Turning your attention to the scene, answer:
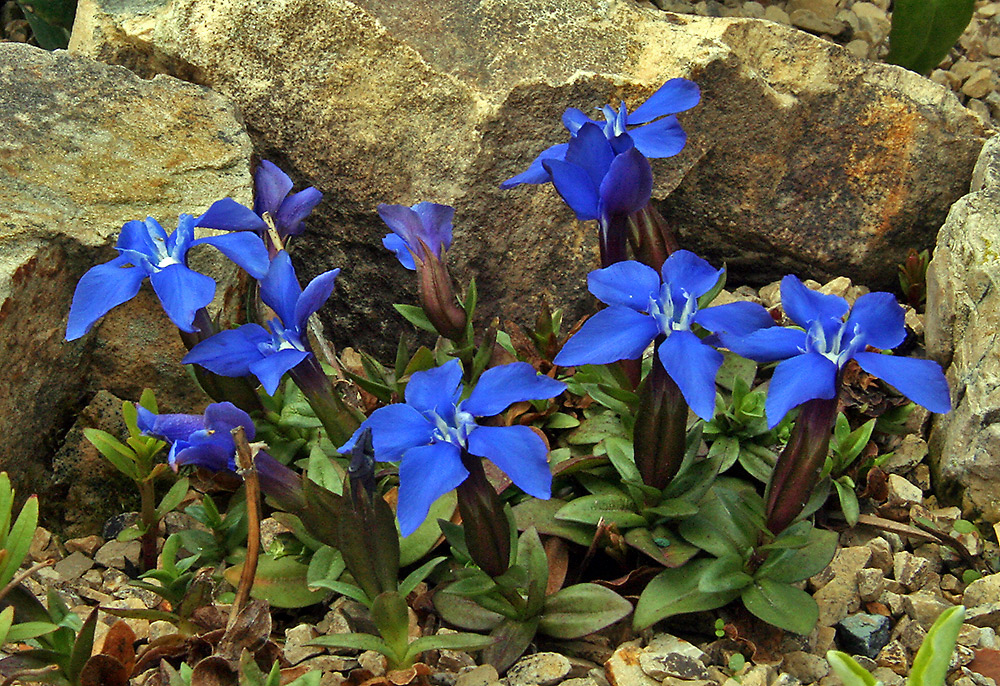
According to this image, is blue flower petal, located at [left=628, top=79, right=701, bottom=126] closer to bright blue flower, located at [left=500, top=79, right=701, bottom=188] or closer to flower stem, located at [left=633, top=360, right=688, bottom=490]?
bright blue flower, located at [left=500, top=79, right=701, bottom=188]

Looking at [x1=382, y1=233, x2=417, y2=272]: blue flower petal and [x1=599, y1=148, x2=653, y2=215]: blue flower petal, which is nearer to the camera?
[x1=599, y1=148, x2=653, y2=215]: blue flower petal

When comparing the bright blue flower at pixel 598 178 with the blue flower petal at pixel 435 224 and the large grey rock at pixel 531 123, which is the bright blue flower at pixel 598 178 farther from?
the large grey rock at pixel 531 123

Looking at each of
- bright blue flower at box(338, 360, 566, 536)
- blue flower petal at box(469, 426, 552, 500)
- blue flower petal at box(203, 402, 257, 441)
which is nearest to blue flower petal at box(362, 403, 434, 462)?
bright blue flower at box(338, 360, 566, 536)

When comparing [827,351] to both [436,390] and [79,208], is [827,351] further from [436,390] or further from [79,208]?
[79,208]

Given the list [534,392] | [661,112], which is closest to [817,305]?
[534,392]

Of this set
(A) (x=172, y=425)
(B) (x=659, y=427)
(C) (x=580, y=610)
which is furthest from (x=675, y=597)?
(A) (x=172, y=425)

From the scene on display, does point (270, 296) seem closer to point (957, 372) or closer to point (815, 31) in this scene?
point (957, 372)
